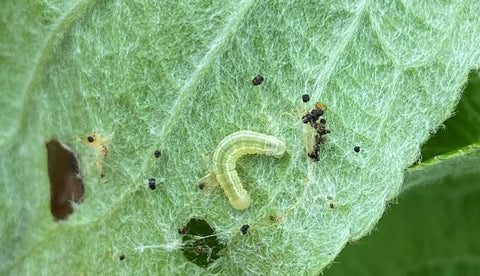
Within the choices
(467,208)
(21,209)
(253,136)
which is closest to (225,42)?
(253,136)

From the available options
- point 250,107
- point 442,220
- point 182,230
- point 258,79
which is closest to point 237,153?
point 250,107

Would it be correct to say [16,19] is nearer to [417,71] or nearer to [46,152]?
[46,152]

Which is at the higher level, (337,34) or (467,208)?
(337,34)

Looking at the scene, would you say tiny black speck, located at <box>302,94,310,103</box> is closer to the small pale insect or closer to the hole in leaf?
the small pale insect

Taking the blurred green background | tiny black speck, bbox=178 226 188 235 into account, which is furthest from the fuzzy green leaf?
the blurred green background

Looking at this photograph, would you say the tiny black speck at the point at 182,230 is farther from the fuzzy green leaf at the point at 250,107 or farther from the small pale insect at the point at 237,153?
the small pale insect at the point at 237,153

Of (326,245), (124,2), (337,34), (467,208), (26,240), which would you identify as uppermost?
(337,34)

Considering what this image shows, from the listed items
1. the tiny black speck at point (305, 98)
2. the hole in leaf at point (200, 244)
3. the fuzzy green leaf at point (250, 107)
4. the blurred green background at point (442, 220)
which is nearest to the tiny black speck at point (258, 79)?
the fuzzy green leaf at point (250, 107)
